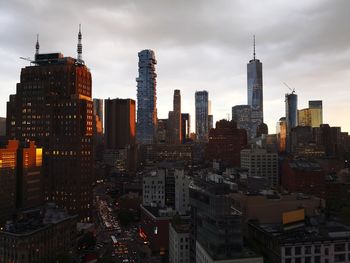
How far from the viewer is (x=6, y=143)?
18862cm

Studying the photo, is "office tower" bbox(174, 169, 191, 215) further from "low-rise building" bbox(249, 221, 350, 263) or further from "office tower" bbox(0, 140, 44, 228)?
"low-rise building" bbox(249, 221, 350, 263)

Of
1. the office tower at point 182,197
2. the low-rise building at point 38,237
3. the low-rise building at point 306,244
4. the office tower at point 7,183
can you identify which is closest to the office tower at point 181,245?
the low-rise building at point 306,244

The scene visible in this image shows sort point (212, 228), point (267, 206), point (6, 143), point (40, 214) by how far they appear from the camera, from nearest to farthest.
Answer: point (212, 228) → point (267, 206) → point (40, 214) → point (6, 143)

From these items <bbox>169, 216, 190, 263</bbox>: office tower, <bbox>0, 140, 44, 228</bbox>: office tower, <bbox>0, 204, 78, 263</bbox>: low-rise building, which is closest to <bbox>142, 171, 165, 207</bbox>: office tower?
<bbox>0, 204, 78, 263</bbox>: low-rise building

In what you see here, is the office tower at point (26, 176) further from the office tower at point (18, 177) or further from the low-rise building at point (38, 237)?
the low-rise building at point (38, 237)

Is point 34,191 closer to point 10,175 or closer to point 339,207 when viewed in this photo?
point 10,175

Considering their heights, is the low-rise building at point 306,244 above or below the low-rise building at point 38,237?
above

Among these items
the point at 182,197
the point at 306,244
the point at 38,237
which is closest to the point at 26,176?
the point at 182,197

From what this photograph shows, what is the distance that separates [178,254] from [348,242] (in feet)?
156

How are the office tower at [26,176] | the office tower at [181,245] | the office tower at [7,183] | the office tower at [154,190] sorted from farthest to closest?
the office tower at [154,190] < the office tower at [26,176] < the office tower at [7,183] < the office tower at [181,245]

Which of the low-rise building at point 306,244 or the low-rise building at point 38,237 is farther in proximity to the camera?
the low-rise building at point 38,237

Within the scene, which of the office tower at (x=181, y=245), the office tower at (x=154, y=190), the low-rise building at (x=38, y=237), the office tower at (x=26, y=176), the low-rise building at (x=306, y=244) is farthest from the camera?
the office tower at (x=154, y=190)

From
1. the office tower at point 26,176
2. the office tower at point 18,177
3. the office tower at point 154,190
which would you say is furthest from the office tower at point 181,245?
the office tower at point 26,176

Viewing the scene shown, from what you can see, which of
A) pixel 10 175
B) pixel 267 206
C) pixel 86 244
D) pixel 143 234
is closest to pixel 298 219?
pixel 267 206
